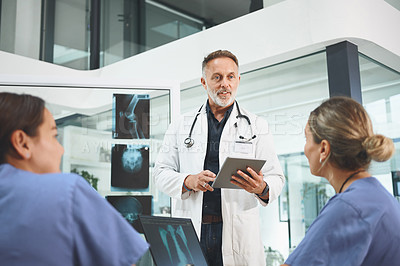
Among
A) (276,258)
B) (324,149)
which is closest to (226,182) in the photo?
(324,149)

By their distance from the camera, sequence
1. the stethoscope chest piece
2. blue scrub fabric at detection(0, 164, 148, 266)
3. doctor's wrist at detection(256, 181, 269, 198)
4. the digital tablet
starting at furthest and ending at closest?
the stethoscope chest piece, doctor's wrist at detection(256, 181, 269, 198), the digital tablet, blue scrub fabric at detection(0, 164, 148, 266)

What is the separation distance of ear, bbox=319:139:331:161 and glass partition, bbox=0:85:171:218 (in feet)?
5.17

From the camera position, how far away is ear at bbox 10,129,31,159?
1.03 meters

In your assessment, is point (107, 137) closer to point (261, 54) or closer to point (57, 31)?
point (261, 54)

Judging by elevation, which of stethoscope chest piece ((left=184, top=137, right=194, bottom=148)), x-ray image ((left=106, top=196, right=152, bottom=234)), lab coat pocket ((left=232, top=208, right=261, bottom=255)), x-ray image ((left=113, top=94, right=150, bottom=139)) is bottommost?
lab coat pocket ((left=232, top=208, right=261, bottom=255))

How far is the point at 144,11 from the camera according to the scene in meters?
5.05

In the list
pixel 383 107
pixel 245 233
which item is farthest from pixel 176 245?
pixel 383 107

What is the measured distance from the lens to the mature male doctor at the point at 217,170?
2115mm

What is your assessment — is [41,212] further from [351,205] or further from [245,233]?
[245,233]

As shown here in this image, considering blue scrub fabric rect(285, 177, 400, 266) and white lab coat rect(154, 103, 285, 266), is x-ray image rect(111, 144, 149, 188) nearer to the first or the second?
white lab coat rect(154, 103, 285, 266)

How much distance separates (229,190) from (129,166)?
85 cm

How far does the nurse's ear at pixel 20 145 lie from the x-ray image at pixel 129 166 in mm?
1730

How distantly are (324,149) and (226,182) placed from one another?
0.68m

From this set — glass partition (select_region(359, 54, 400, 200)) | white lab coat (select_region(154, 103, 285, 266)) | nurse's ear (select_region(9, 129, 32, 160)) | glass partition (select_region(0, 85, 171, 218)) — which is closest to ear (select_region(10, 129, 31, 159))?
nurse's ear (select_region(9, 129, 32, 160))
